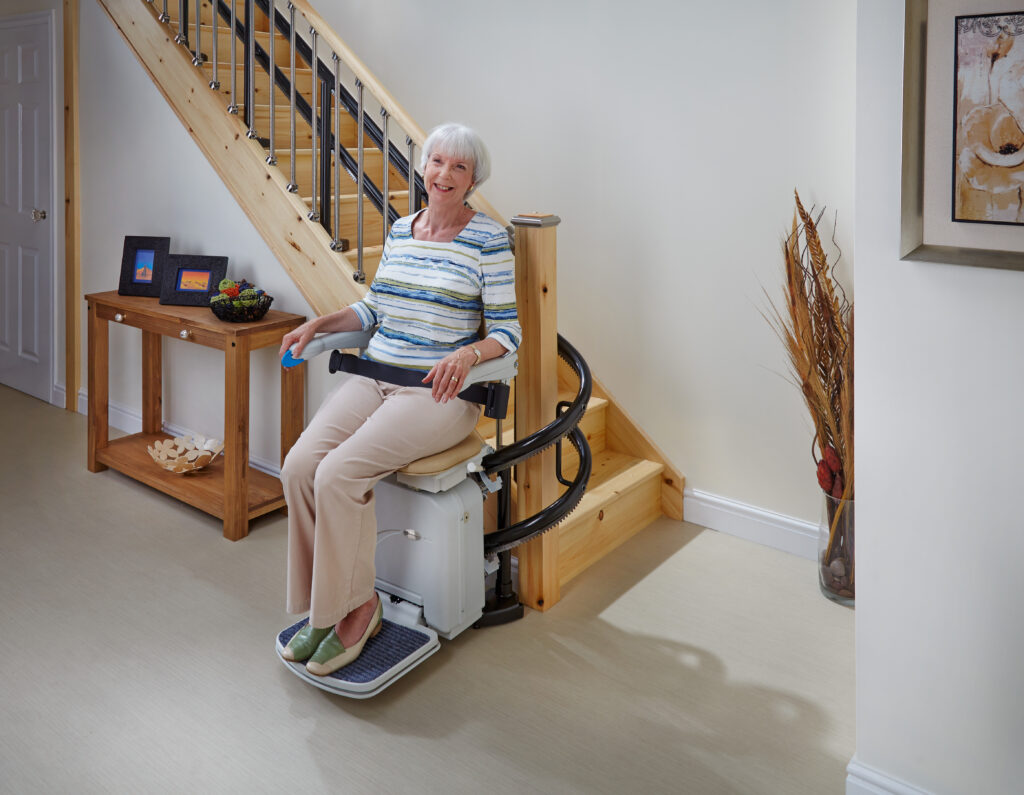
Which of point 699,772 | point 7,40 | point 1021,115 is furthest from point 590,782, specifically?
point 7,40

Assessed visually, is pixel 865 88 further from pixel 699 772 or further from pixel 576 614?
pixel 576 614

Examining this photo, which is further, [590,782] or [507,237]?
[507,237]

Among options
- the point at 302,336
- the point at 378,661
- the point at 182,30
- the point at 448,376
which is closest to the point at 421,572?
the point at 378,661

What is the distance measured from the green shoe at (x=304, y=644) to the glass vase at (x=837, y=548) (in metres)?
1.52

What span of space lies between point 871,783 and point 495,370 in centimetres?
130

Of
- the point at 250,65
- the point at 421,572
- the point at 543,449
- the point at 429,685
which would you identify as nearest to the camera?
the point at 429,685

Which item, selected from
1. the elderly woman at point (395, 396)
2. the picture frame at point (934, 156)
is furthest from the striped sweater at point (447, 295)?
the picture frame at point (934, 156)

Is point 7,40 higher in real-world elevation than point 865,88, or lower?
higher

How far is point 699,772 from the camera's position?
2.11 metres

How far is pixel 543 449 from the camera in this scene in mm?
2668

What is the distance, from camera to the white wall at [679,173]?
2939 millimetres

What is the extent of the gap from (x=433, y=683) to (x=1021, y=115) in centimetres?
183

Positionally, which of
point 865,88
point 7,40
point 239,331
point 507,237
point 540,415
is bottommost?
point 540,415

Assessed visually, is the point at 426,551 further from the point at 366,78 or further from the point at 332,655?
the point at 366,78
